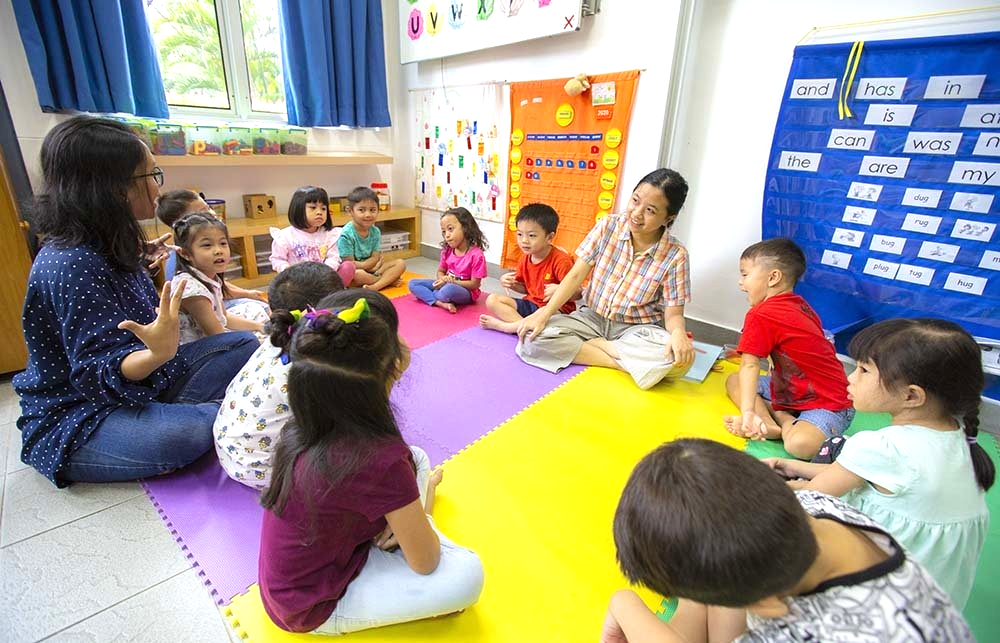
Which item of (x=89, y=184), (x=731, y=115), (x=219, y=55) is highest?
(x=219, y=55)

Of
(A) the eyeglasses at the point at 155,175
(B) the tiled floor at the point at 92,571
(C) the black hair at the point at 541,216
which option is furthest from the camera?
(C) the black hair at the point at 541,216

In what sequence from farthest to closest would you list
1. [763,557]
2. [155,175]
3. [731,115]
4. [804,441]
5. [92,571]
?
[731,115] < [804,441] < [155,175] < [92,571] < [763,557]

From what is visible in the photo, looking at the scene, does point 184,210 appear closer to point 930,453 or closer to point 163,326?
point 163,326

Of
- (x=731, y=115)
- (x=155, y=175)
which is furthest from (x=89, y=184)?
(x=731, y=115)

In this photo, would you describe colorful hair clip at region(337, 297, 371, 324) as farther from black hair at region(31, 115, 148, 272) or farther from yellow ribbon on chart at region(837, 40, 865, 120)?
yellow ribbon on chart at region(837, 40, 865, 120)

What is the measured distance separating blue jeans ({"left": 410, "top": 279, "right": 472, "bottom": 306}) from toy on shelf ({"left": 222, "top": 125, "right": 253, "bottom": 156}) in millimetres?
1518

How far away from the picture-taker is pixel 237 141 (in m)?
3.15

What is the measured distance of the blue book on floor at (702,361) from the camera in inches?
84.7

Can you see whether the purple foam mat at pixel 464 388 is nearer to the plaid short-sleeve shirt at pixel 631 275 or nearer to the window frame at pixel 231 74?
the plaid short-sleeve shirt at pixel 631 275

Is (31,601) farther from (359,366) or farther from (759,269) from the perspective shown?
(759,269)

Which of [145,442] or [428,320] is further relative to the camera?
[428,320]

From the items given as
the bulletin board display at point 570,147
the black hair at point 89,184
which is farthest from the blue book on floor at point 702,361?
the black hair at point 89,184

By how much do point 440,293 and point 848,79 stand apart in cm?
228

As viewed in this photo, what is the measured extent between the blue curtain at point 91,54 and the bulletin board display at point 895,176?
358 centimetres
